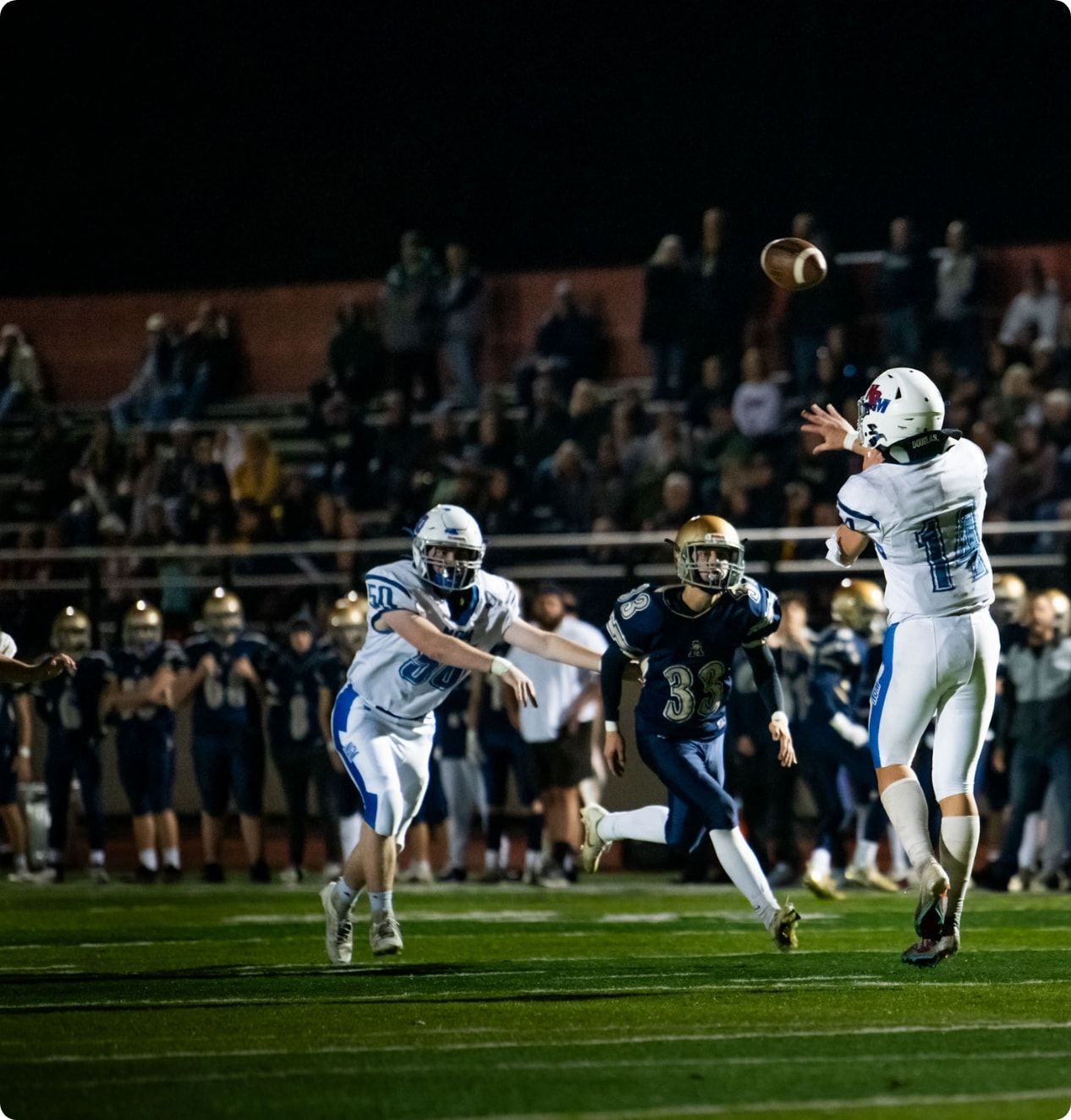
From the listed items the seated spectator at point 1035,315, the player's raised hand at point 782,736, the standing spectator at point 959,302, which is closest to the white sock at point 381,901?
the player's raised hand at point 782,736

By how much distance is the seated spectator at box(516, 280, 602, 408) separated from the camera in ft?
54.0

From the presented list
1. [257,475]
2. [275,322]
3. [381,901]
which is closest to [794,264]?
[381,901]

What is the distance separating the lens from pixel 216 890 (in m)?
11.7

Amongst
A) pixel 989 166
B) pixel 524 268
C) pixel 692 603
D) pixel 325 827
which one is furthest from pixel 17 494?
pixel 692 603

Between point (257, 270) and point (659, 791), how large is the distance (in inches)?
353

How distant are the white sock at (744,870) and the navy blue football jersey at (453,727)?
5003 millimetres

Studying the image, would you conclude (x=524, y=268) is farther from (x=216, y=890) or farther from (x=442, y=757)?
(x=216, y=890)

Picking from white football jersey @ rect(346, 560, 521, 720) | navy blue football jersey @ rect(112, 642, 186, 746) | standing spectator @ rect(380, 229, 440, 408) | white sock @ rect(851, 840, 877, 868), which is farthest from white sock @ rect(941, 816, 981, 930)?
standing spectator @ rect(380, 229, 440, 408)

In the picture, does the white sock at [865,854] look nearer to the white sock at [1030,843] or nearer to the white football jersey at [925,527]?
the white sock at [1030,843]

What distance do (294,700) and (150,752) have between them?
0.96 meters

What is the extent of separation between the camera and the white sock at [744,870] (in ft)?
24.1

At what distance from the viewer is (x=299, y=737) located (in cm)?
1245

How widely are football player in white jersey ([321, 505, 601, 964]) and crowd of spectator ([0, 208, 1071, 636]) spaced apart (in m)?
5.96

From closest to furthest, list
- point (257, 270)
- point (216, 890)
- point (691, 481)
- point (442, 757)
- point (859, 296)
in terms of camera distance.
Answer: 1. point (216, 890)
2. point (442, 757)
3. point (691, 481)
4. point (859, 296)
5. point (257, 270)
